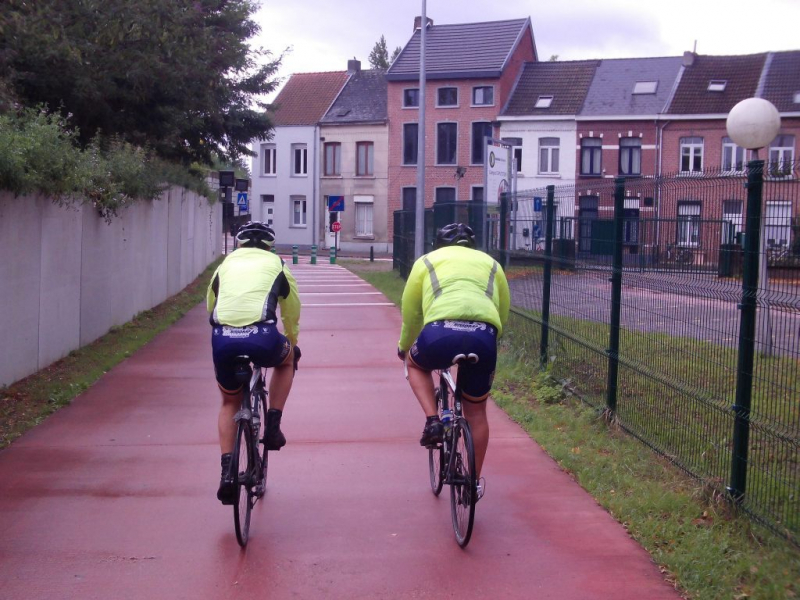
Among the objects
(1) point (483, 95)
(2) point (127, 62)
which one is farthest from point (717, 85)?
(2) point (127, 62)

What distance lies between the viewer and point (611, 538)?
5219 mm

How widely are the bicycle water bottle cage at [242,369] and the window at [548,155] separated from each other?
3830 cm

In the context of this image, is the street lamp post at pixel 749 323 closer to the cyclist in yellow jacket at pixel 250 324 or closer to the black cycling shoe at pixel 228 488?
the cyclist in yellow jacket at pixel 250 324

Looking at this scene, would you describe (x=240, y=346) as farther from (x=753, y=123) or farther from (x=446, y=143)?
(x=446, y=143)

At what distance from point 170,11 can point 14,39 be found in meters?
2.28

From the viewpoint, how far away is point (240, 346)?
504 centimetres

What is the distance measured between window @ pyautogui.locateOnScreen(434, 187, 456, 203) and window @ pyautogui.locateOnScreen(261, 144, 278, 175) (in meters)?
10.9

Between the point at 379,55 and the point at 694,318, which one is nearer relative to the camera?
the point at 694,318

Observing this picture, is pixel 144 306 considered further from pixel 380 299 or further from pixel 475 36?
pixel 475 36

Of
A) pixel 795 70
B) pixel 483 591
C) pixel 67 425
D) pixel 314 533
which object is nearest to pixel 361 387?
pixel 67 425

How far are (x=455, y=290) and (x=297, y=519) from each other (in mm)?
1671

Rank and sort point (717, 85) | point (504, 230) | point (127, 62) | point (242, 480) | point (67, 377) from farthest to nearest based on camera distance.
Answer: point (717, 85)
point (127, 62)
point (504, 230)
point (67, 377)
point (242, 480)

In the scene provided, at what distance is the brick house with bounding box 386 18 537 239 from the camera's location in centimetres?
4476

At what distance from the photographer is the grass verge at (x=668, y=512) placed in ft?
14.7
